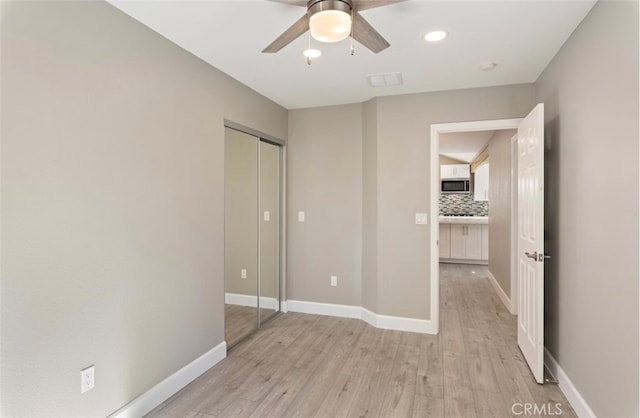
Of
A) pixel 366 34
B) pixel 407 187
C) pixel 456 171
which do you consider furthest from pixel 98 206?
pixel 456 171

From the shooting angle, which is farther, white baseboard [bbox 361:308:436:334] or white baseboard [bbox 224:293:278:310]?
white baseboard [bbox 361:308:436:334]

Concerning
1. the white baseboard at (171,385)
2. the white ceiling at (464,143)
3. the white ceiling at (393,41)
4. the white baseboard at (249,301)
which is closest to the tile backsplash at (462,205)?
the white ceiling at (464,143)

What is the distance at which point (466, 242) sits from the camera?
25.0 feet

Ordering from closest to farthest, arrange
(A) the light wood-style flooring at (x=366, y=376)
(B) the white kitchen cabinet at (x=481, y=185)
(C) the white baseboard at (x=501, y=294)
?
→ (A) the light wood-style flooring at (x=366, y=376) → (C) the white baseboard at (x=501, y=294) → (B) the white kitchen cabinet at (x=481, y=185)

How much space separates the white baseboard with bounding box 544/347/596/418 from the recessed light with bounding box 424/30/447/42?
2491mm

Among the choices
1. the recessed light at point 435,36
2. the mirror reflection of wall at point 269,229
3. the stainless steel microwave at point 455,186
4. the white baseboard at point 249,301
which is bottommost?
the white baseboard at point 249,301

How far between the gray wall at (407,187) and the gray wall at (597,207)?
3.29 ft

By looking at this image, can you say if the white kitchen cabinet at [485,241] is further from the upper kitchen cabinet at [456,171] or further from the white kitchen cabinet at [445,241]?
the upper kitchen cabinet at [456,171]

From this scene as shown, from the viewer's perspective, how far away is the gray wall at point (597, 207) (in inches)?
65.9

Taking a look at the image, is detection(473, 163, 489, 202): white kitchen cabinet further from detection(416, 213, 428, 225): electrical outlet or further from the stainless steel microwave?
detection(416, 213, 428, 225): electrical outlet

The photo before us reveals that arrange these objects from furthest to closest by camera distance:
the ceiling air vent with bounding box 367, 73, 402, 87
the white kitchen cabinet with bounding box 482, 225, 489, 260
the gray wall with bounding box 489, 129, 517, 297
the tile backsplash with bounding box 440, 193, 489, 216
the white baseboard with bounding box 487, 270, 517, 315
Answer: the tile backsplash with bounding box 440, 193, 489, 216 → the white kitchen cabinet with bounding box 482, 225, 489, 260 → the gray wall with bounding box 489, 129, 517, 297 → the white baseboard with bounding box 487, 270, 517, 315 → the ceiling air vent with bounding box 367, 73, 402, 87

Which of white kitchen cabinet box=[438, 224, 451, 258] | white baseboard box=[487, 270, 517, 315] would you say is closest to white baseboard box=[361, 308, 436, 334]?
white baseboard box=[487, 270, 517, 315]

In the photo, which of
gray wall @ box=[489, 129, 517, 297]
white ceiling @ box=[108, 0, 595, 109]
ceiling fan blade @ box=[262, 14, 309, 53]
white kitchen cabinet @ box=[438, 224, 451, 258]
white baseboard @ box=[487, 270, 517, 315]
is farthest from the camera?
white kitchen cabinet @ box=[438, 224, 451, 258]

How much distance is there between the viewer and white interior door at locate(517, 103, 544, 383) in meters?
2.54
